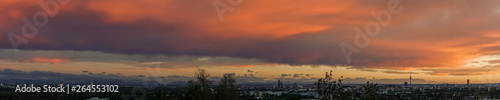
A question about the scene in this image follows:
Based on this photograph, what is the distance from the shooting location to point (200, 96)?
55.9 m

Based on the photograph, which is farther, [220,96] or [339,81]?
[220,96]

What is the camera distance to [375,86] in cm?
4094

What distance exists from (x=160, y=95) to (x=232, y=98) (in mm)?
30169

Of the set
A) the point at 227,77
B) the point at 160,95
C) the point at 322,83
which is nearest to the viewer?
the point at 322,83

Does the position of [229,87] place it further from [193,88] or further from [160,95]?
[160,95]

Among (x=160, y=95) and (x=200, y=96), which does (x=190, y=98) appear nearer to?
(x=200, y=96)

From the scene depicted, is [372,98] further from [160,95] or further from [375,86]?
[160,95]

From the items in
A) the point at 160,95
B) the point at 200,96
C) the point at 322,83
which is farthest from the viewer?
the point at 200,96

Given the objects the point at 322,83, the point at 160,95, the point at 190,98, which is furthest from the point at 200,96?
the point at 322,83

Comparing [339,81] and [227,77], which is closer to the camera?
[339,81]

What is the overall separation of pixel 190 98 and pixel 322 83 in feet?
71.2

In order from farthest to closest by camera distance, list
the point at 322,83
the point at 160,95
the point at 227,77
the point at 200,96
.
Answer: the point at 227,77 → the point at 200,96 → the point at 160,95 → the point at 322,83

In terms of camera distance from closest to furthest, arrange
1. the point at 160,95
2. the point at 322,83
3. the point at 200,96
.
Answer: the point at 322,83 < the point at 160,95 < the point at 200,96

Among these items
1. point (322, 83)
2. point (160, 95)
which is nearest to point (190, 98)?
point (160, 95)
